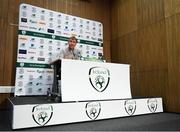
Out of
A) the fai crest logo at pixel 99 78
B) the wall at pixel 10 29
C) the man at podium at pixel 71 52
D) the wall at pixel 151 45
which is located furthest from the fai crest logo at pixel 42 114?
the wall at pixel 151 45

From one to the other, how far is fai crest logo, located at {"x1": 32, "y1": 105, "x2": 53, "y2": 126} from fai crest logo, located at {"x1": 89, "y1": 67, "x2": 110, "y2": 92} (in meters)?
0.71

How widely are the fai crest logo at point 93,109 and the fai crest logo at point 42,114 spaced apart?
475 millimetres

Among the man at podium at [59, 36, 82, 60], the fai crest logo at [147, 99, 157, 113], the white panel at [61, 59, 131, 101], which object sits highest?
the man at podium at [59, 36, 82, 60]

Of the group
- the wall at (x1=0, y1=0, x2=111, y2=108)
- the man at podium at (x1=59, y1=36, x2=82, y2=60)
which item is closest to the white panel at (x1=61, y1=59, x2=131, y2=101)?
the man at podium at (x1=59, y1=36, x2=82, y2=60)

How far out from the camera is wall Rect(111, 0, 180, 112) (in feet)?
9.34

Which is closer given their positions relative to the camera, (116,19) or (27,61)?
(27,61)

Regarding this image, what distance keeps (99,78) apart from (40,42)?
1728mm

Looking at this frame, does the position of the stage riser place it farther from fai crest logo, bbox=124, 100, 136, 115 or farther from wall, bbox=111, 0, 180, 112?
wall, bbox=111, 0, 180, 112

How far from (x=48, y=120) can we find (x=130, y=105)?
120cm

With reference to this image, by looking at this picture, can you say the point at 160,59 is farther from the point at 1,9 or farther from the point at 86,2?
the point at 1,9

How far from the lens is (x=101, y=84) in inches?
94.9

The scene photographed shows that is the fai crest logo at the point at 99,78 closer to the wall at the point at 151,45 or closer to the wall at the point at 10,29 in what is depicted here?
the wall at the point at 151,45

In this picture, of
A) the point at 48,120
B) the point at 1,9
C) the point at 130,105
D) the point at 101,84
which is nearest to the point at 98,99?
the point at 101,84

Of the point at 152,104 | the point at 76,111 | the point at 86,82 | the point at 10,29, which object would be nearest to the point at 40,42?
the point at 10,29
